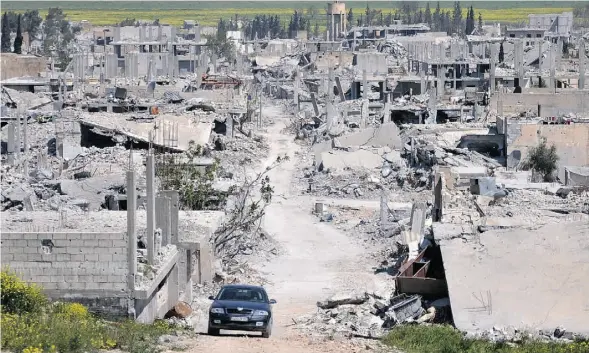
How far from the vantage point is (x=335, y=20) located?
114 meters

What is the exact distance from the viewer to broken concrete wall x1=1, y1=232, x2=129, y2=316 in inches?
611

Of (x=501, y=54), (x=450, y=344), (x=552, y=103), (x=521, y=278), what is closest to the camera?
(x=450, y=344)

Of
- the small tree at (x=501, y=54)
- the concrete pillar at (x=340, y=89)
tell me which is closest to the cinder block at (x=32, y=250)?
the concrete pillar at (x=340, y=89)

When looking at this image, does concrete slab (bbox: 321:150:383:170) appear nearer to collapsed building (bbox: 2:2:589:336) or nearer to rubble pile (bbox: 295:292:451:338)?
collapsed building (bbox: 2:2:589:336)

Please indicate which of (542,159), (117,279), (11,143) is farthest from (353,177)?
(117,279)

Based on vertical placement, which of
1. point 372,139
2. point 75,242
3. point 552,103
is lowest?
point 372,139

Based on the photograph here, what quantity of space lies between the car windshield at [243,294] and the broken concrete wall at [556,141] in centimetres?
1688

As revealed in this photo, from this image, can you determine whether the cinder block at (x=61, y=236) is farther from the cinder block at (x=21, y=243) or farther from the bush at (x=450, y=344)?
the bush at (x=450, y=344)

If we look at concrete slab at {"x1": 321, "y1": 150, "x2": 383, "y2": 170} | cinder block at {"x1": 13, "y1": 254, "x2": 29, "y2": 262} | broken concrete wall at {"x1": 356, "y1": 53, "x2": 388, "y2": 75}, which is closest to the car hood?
cinder block at {"x1": 13, "y1": 254, "x2": 29, "y2": 262}

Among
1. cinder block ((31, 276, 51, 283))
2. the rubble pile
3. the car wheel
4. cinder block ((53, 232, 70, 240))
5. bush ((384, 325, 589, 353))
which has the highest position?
cinder block ((53, 232, 70, 240))

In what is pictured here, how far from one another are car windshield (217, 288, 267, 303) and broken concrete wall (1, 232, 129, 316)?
142 cm

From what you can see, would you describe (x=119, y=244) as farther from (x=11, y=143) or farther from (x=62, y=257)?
(x=11, y=143)

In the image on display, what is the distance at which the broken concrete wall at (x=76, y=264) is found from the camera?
15523mm

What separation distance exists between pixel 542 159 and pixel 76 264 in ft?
59.7
